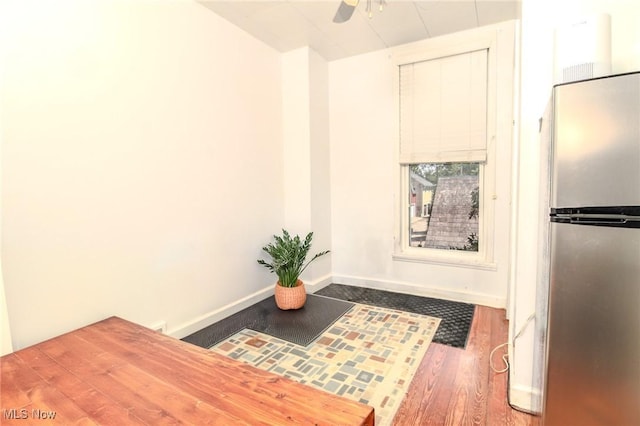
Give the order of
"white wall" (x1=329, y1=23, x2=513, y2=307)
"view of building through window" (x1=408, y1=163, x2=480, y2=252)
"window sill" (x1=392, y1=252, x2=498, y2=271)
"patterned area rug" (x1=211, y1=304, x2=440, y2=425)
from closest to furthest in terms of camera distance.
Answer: "patterned area rug" (x1=211, y1=304, x2=440, y2=425), "window sill" (x1=392, y1=252, x2=498, y2=271), "view of building through window" (x1=408, y1=163, x2=480, y2=252), "white wall" (x1=329, y1=23, x2=513, y2=307)

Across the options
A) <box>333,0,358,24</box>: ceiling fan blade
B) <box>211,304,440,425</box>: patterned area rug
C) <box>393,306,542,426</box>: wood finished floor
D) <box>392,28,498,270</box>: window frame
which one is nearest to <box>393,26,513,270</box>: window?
<box>392,28,498,270</box>: window frame

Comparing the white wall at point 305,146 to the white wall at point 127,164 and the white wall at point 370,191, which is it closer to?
the white wall at point 370,191

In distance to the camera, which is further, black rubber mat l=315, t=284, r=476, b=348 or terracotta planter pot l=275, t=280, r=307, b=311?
terracotta planter pot l=275, t=280, r=307, b=311

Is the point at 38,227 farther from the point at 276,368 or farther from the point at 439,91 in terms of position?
the point at 439,91

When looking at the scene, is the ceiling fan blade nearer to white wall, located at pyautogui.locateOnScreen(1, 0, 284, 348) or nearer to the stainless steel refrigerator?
white wall, located at pyautogui.locateOnScreen(1, 0, 284, 348)

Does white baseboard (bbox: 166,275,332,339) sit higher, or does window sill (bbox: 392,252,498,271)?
window sill (bbox: 392,252,498,271)

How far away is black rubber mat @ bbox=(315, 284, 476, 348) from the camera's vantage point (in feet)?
7.95

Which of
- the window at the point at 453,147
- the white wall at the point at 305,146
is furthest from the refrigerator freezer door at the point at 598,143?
the white wall at the point at 305,146

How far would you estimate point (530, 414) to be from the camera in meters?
1.61

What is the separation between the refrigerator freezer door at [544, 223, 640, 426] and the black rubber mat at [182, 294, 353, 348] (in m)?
1.60

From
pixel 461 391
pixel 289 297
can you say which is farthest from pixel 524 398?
pixel 289 297

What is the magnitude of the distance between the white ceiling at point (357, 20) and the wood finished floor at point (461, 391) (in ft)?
8.66

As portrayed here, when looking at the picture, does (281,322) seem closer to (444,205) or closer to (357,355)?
(357,355)

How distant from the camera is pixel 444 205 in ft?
10.7
